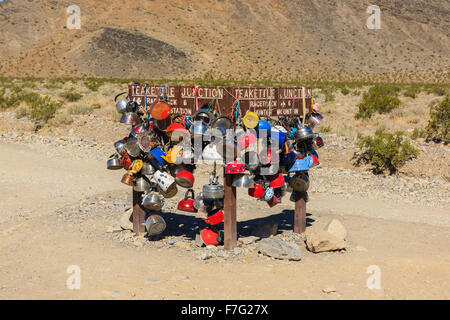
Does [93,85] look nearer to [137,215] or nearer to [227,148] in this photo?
[137,215]

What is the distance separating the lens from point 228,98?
552cm

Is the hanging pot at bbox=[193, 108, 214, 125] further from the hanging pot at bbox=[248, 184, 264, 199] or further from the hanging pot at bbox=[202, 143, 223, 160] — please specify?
the hanging pot at bbox=[248, 184, 264, 199]

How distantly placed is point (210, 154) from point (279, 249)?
142 centimetres

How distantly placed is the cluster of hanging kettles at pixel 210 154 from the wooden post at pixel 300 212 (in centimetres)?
10

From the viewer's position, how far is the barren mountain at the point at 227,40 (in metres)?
58.6

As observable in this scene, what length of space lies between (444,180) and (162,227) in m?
6.95

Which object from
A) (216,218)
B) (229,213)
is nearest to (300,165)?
(229,213)

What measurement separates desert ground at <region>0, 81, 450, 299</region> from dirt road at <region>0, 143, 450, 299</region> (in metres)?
0.01

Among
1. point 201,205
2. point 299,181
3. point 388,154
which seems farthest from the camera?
point 388,154

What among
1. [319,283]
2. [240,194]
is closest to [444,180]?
[240,194]

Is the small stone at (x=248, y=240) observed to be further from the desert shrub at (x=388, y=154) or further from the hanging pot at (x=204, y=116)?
the desert shrub at (x=388, y=154)

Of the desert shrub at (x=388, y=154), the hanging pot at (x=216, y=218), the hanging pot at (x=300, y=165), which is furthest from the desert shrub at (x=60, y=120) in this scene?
the hanging pot at (x=300, y=165)
